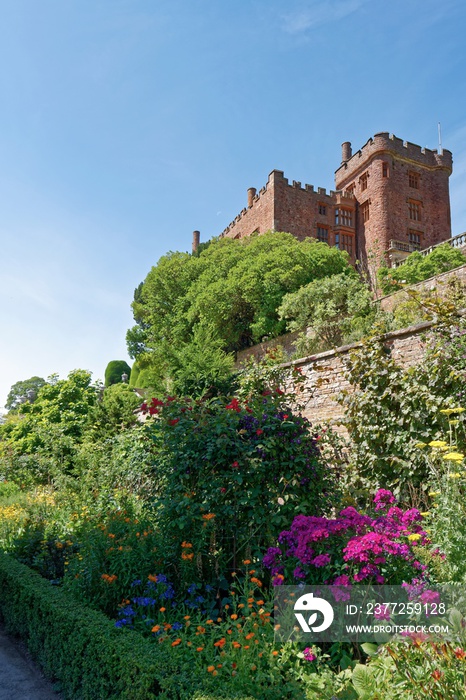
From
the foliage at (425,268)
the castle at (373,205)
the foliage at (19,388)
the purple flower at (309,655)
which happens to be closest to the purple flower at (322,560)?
the purple flower at (309,655)

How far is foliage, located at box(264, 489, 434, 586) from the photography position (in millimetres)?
3119

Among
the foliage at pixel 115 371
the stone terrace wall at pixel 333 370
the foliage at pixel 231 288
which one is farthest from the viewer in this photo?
the foliage at pixel 115 371

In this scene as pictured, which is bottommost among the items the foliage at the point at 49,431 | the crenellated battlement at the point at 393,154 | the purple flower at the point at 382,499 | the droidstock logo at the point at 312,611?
the droidstock logo at the point at 312,611

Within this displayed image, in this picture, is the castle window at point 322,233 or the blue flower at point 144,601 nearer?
the blue flower at point 144,601

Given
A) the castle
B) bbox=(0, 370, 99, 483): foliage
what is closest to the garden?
bbox=(0, 370, 99, 483): foliage

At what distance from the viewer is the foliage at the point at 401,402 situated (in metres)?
5.38

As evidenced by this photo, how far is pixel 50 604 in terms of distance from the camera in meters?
3.64

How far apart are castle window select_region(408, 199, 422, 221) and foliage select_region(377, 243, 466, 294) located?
8.35m

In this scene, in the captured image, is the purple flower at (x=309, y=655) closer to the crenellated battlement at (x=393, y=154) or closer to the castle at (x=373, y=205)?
the castle at (x=373, y=205)

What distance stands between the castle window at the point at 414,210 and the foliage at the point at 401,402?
21.6 metres

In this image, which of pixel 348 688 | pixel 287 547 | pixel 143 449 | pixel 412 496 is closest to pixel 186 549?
pixel 287 547

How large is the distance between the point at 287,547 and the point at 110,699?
59.9 inches

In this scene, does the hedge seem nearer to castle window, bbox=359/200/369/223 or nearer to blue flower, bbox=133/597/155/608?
blue flower, bbox=133/597/155/608

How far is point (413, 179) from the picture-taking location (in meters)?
25.9
